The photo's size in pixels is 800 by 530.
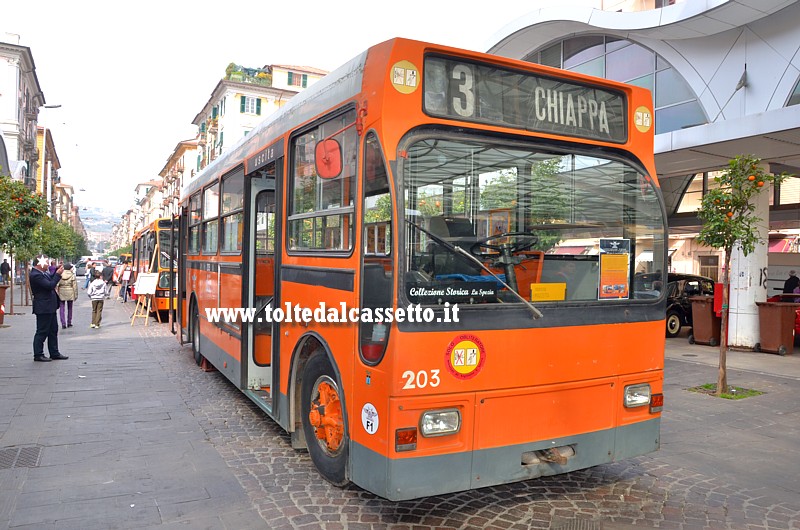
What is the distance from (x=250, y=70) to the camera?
59.3 m

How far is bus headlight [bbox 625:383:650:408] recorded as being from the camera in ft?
14.3

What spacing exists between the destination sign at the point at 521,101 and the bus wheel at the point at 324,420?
2.04 m

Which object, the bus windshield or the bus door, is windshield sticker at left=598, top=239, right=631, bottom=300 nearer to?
the bus windshield

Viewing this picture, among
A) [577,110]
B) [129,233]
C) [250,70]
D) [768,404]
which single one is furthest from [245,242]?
[129,233]

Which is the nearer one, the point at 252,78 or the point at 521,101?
the point at 521,101

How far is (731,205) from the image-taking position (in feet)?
26.7

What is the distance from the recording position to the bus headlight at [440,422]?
3.56m

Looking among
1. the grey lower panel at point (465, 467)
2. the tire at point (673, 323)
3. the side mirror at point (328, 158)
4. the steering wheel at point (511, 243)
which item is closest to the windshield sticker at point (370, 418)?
the grey lower panel at point (465, 467)

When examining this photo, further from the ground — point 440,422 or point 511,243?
point 511,243

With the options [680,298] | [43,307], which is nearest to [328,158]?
[43,307]

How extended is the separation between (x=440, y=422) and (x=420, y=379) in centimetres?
31

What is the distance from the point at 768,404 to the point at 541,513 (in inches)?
207

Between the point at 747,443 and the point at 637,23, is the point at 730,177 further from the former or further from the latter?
the point at 637,23

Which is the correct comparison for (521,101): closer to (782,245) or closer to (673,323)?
(673,323)
